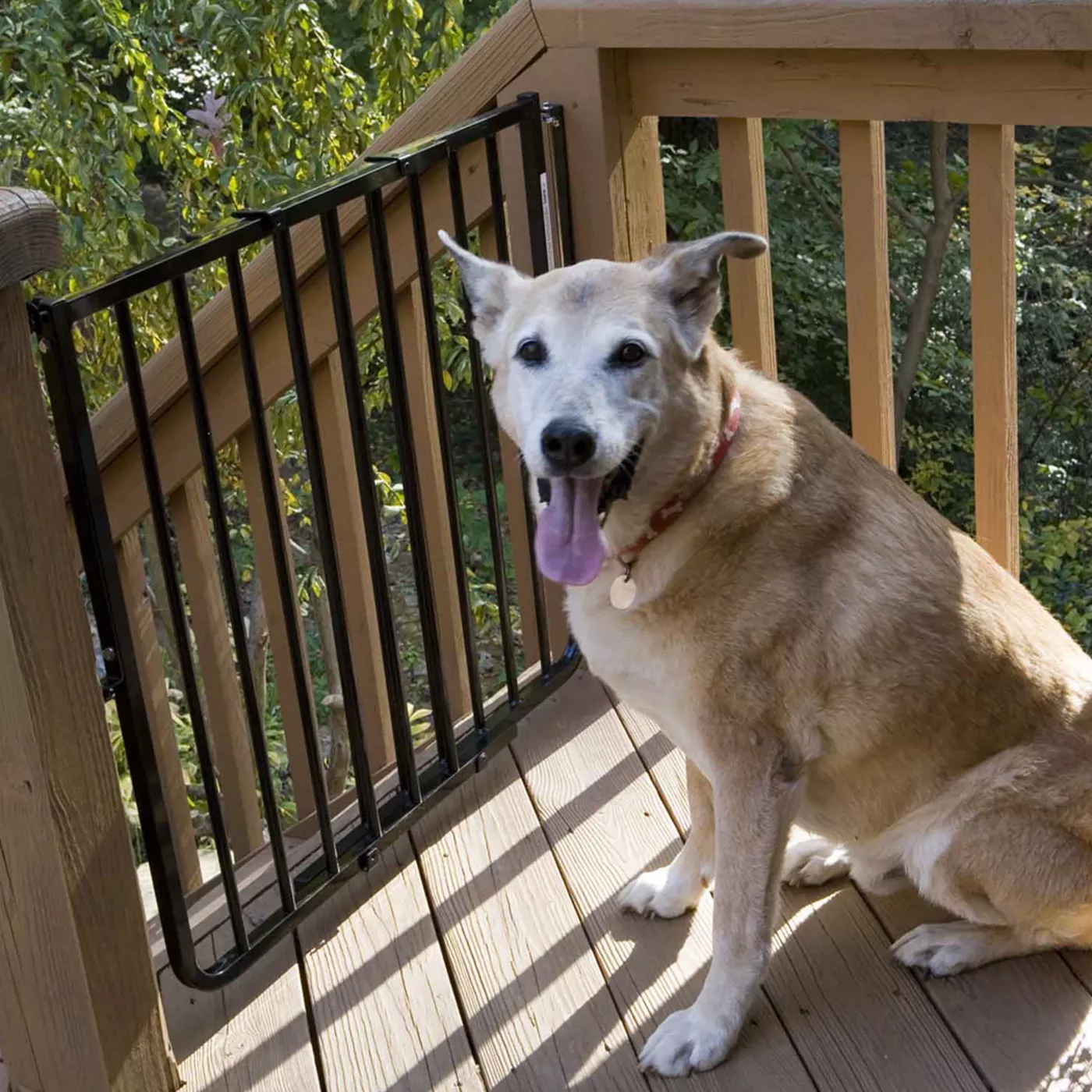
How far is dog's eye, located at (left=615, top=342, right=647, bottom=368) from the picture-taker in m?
2.04

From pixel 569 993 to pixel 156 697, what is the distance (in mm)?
1344

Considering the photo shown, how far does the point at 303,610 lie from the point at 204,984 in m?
4.06

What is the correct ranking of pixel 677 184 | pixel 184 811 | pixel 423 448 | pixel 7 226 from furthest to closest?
1. pixel 677 184
2. pixel 184 811
3. pixel 423 448
4. pixel 7 226

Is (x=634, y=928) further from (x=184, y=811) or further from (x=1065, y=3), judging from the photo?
(x=1065, y=3)

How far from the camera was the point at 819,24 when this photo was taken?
7.39ft

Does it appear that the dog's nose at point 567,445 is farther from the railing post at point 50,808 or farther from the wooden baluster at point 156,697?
the wooden baluster at point 156,697

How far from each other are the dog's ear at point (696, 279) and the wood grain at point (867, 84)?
16.9 inches

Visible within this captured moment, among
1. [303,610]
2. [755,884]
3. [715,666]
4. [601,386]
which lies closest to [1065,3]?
[601,386]

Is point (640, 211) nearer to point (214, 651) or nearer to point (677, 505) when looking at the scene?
point (677, 505)

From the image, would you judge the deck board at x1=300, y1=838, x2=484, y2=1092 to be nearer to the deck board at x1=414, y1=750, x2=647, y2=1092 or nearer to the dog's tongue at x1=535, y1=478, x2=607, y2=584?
the deck board at x1=414, y1=750, x2=647, y2=1092

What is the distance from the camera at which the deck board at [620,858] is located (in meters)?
2.17

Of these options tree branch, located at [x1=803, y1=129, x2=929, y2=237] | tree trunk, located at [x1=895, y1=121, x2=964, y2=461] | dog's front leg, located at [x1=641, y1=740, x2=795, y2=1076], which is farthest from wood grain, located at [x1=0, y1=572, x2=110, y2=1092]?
tree branch, located at [x1=803, y1=129, x2=929, y2=237]

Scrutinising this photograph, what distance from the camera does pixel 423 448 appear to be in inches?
121

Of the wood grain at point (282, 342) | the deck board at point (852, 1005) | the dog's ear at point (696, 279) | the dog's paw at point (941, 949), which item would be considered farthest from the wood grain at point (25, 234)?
the dog's paw at point (941, 949)
